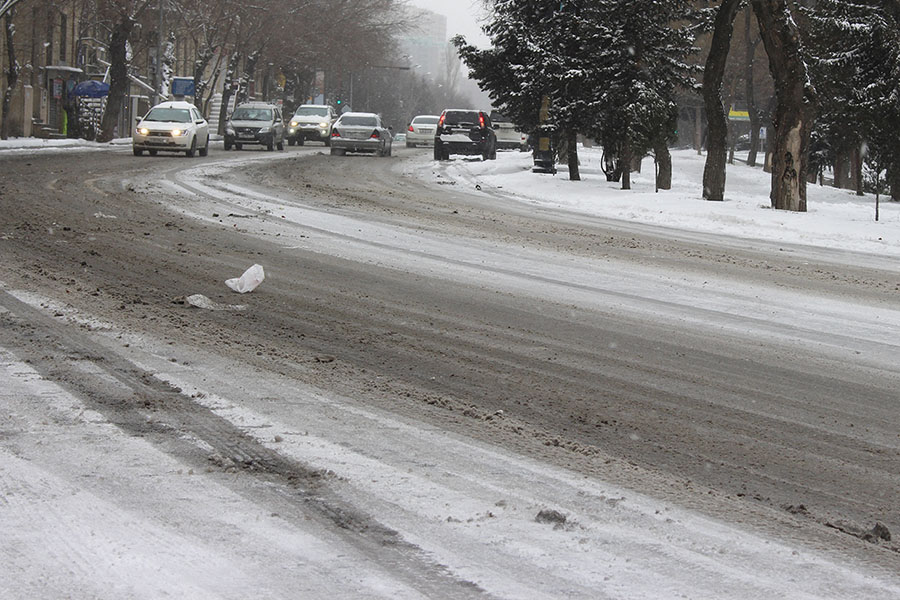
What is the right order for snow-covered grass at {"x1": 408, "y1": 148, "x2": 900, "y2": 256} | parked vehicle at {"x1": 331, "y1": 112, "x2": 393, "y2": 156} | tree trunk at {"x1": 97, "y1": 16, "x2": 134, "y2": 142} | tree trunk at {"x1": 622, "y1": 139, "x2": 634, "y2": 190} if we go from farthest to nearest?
tree trunk at {"x1": 97, "y1": 16, "x2": 134, "y2": 142}, parked vehicle at {"x1": 331, "y1": 112, "x2": 393, "y2": 156}, tree trunk at {"x1": 622, "y1": 139, "x2": 634, "y2": 190}, snow-covered grass at {"x1": 408, "y1": 148, "x2": 900, "y2": 256}

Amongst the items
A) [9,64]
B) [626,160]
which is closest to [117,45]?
[9,64]

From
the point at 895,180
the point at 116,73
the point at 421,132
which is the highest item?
the point at 116,73

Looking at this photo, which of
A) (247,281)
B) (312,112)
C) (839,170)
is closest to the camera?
(247,281)

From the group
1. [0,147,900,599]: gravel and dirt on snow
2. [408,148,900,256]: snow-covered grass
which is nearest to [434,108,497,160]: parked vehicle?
[408,148,900,256]: snow-covered grass

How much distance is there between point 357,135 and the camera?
42938 mm

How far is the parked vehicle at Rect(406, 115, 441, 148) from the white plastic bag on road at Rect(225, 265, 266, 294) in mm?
49916

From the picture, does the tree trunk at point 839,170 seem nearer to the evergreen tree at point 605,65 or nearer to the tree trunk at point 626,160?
the evergreen tree at point 605,65

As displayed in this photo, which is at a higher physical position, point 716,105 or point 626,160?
point 716,105

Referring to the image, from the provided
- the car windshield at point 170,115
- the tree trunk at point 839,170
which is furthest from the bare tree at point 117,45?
the tree trunk at point 839,170

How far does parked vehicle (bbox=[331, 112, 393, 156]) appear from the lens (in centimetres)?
4288

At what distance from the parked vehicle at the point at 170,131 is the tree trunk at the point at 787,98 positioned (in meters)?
17.6

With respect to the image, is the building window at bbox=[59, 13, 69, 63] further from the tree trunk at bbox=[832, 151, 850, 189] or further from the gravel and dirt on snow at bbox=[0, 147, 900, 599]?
the gravel and dirt on snow at bbox=[0, 147, 900, 599]

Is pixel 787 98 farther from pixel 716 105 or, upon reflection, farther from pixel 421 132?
pixel 421 132

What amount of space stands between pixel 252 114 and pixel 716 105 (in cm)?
2420
